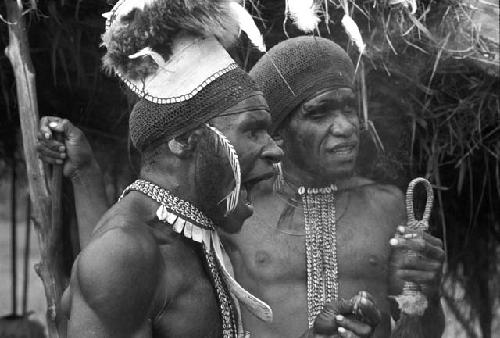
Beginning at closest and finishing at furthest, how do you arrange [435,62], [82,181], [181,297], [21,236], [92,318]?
1. [92,318]
2. [181,297]
3. [82,181]
4. [435,62]
5. [21,236]

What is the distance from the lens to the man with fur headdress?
2818mm

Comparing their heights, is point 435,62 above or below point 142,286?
below

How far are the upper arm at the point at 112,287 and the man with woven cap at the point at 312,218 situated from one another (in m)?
1.29

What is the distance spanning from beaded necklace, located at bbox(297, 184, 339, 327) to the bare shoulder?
1.30 metres

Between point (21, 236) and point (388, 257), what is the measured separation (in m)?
10.8

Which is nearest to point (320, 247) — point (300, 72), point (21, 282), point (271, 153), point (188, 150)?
point (300, 72)

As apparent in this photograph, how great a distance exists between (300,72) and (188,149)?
1.18 metres

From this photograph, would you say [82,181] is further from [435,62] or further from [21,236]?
[21,236]

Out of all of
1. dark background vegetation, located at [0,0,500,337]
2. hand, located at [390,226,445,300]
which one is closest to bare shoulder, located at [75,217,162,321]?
A: hand, located at [390,226,445,300]

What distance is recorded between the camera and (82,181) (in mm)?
3715

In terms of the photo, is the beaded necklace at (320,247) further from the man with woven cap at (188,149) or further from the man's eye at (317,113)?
the man with woven cap at (188,149)

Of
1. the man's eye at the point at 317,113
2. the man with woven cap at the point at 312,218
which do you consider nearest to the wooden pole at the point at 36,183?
the man with woven cap at the point at 312,218

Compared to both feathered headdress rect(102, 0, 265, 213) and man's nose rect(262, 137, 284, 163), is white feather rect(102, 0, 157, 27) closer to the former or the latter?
feathered headdress rect(102, 0, 265, 213)

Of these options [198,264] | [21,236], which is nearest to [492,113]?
[198,264]
